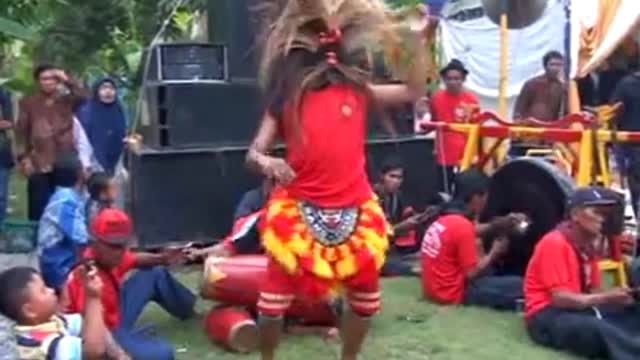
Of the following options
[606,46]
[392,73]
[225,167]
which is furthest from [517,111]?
[392,73]

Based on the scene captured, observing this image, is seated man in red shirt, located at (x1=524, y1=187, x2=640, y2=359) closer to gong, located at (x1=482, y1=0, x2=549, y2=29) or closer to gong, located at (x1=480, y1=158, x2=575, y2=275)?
gong, located at (x1=480, y1=158, x2=575, y2=275)

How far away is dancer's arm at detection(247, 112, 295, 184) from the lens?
237 inches

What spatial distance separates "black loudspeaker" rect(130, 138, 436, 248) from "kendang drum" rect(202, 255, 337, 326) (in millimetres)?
2110

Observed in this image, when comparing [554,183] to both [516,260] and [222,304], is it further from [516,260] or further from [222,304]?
[222,304]

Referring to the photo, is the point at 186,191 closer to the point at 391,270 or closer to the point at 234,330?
the point at 391,270

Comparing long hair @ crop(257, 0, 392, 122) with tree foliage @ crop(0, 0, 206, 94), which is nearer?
long hair @ crop(257, 0, 392, 122)

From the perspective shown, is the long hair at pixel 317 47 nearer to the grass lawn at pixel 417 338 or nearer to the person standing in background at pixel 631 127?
the grass lawn at pixel 417 338

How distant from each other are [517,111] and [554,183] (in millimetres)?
4355

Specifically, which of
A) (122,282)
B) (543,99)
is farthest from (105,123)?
(122,282)

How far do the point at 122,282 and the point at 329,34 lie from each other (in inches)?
70.2

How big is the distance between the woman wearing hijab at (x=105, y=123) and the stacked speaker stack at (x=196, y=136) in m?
2.46

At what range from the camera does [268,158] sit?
608 cm

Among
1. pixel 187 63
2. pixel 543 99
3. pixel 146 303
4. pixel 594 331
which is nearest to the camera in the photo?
pixel 594 331

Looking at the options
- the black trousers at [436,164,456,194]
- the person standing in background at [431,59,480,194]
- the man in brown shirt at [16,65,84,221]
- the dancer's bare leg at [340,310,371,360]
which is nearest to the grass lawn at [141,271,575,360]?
the dancer's bare leg at [340,310,371,360]
